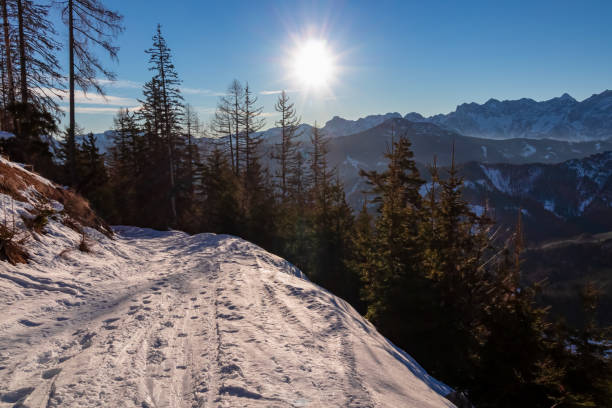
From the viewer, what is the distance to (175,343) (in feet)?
13.3

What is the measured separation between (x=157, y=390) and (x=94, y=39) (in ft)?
53.4

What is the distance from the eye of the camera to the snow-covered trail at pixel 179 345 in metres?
3.02

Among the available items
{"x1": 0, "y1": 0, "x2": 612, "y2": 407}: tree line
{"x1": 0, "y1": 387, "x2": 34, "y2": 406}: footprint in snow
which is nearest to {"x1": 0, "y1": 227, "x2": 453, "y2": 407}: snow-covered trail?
{"x1": 0, "y1": 387, "x2": 34, "y2": 406}: footprint in snow

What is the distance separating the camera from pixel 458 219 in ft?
34.6

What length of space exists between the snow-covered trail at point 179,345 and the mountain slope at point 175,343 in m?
0.02

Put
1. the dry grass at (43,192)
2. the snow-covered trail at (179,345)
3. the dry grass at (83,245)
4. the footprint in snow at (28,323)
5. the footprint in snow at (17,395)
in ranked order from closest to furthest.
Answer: the footprint in snow at (17,395)
the snow-covered trail at (179,345)
the footprint in snow at (28,323)
the dry grass at (43,192)
the dry grass at (83,245)

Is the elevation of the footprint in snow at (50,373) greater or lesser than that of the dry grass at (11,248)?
lesser

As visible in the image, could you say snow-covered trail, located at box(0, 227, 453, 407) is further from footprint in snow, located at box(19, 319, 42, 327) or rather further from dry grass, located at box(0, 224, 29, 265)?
dry grass, located at box(0, 224, 29, 265)

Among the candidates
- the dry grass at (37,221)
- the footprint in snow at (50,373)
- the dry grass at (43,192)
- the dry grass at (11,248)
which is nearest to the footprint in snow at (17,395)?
the footprint in snow at (50,373)

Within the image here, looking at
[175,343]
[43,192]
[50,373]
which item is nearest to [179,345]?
[175,343]

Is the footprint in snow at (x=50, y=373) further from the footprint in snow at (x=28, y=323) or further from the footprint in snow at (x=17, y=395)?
the footprint in snow at (x=28, y=323)

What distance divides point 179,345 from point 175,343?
0.08 metres

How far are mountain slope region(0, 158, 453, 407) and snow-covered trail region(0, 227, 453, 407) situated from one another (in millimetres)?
16

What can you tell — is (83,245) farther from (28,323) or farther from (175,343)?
(175,343)
